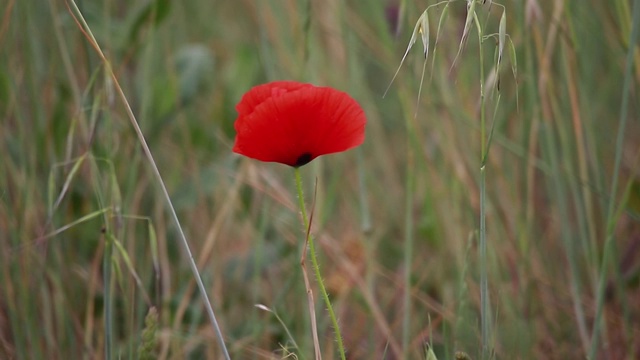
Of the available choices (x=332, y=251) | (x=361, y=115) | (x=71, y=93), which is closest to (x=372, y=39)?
(x=332, y=251)

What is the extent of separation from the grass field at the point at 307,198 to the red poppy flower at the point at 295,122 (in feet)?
1.28

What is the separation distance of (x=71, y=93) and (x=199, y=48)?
0.27m

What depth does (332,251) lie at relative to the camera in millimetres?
1588

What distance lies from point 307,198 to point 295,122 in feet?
2.84

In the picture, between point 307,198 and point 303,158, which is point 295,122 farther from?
point 307,198

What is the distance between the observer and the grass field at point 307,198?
4.08ft

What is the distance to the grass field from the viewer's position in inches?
49.0

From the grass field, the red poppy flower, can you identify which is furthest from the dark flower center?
the grass field

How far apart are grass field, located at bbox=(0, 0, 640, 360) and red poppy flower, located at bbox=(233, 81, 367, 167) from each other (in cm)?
39

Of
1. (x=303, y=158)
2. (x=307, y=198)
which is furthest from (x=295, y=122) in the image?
(x=307, y=198)

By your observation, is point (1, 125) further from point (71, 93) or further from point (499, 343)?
point (499, 343)

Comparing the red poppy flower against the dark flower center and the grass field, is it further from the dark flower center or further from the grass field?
the grass field

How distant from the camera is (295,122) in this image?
71cm

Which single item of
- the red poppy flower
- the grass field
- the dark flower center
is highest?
the red poppy flower
